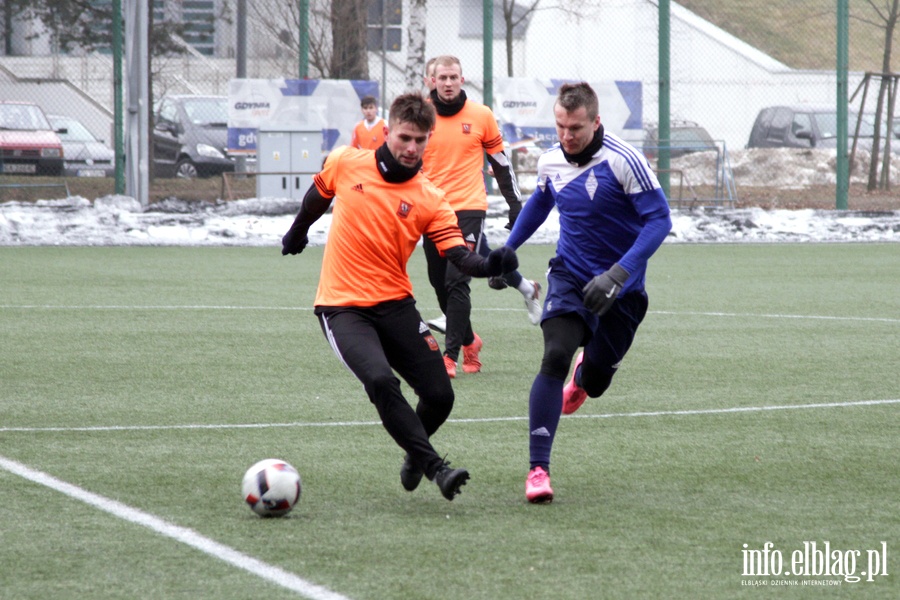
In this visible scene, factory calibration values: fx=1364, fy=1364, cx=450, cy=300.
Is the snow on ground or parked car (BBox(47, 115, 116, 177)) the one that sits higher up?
parked car (BBox(47, 115, 116, 177))

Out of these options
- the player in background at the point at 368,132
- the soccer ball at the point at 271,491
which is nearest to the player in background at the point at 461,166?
the soccer ball at the point at 271,491

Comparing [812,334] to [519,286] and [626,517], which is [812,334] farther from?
[626,517]

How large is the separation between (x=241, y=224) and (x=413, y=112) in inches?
572

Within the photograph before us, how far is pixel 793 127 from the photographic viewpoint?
28578mm

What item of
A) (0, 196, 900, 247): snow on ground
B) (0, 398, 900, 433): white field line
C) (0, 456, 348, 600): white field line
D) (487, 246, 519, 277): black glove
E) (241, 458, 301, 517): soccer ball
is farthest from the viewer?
(0, 196, 900, 247): snow on ground

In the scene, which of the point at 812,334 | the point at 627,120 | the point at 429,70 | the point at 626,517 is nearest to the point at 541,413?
the point at 626,517

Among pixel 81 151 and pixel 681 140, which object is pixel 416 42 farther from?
pixel 81 151

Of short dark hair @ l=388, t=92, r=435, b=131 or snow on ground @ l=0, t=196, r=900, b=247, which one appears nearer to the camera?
short dark hair @ l=388, t=92, r=435, b=131

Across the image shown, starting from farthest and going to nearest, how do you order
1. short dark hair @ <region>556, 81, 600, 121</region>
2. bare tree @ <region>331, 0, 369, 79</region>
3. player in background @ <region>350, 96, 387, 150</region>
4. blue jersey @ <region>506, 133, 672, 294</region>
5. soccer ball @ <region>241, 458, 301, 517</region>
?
bare tree @ <region>331, 0, 369, 79</region>
player in background @ <region>350, 96, 387, 150</region>
blue jersey @ <region>506, 133, 672, 294</region>
short dark hair @ <region>556, 81, 600, 121</region>
soccer ball @ <region>241, 458, 301, 517</region>

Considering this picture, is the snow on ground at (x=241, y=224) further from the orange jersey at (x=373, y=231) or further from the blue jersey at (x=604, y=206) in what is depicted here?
the orange jersey at (x=373, y=231)

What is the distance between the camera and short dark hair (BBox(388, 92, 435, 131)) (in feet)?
17.9

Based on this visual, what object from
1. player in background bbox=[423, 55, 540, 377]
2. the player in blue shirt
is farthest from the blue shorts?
player in background bbox=[423, 55, 540, 377]

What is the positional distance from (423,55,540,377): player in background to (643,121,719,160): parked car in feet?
42.3

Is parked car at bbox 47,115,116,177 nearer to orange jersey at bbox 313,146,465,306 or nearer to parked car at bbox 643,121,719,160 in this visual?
parked car at bbox 643,121,719,160
